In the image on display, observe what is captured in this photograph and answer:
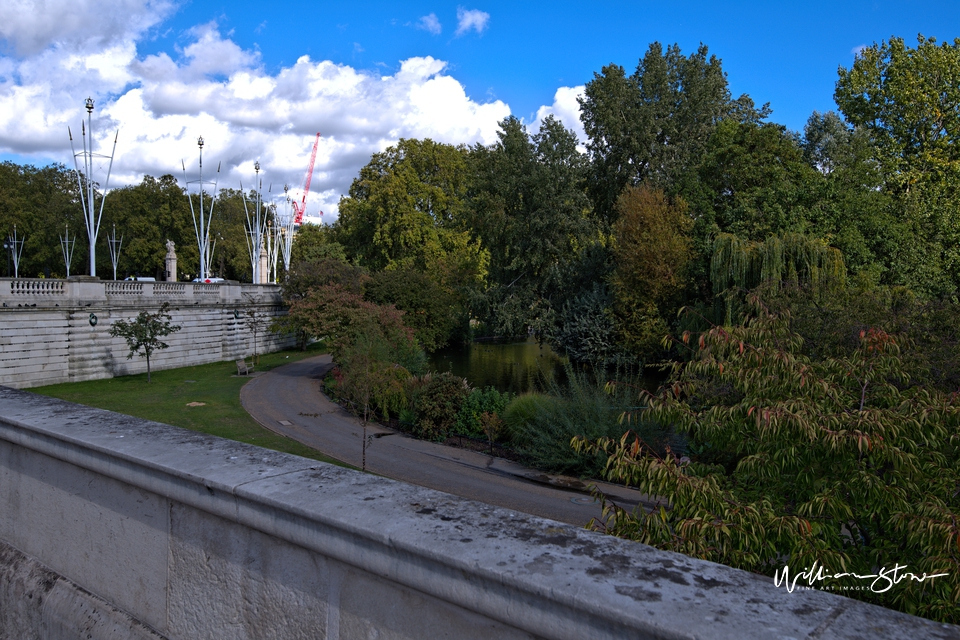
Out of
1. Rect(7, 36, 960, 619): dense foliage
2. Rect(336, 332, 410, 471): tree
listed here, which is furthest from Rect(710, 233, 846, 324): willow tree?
Rect(336, 332, 410, 471): tree

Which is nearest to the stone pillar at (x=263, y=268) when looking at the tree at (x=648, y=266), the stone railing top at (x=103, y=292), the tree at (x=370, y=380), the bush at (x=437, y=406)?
the stone railing top at (x=103, y=292)

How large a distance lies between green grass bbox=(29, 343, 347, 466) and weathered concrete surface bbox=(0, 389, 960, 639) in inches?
609

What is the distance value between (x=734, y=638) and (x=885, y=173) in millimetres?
40637

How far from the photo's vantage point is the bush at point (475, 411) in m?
23.7

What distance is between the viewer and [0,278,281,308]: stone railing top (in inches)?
1197

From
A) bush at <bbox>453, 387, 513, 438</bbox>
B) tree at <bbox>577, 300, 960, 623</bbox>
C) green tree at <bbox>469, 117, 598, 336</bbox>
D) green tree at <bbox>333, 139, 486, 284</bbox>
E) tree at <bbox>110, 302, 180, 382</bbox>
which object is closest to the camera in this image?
tree at <bbox>577, 300, 960, 623</bbox>

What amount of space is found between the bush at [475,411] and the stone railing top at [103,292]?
21.4 metres

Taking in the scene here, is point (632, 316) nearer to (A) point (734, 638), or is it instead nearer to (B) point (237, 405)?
(B) point (237, 405)

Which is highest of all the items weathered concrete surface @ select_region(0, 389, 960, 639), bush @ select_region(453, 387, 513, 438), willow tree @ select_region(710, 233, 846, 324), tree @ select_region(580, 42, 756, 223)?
tree @ select_region(580, 42, 756, 223)

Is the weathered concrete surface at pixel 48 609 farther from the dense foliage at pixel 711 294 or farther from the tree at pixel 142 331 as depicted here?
the tree at pixel 142 331

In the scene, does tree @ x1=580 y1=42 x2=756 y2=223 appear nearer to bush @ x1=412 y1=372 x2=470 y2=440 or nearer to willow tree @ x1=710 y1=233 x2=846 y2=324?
willow tree @ x1=710 y1=233 x2=846 y2=324

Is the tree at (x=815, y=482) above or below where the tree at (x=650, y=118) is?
below

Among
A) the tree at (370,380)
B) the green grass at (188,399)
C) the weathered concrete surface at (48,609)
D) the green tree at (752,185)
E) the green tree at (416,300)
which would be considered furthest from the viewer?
the green tree at (416,300)

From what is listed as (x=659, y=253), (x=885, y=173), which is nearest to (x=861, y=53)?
(x=885, y=173)
